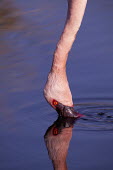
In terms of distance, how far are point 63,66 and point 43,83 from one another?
746 millimetres

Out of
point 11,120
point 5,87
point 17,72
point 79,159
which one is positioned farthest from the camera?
point 17,72

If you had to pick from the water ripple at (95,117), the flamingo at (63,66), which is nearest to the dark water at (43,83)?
the water ripple at (95,117)

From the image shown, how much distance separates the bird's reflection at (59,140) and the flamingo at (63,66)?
17 cm

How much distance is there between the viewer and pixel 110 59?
8.62 meters

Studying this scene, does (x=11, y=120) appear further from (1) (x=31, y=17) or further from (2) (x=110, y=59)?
(1) (x=31, y=17)

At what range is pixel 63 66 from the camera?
7.43m

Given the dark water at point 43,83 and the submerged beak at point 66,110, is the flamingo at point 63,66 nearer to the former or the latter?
the submerged beak at point 66,110

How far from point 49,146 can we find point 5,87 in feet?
5.01

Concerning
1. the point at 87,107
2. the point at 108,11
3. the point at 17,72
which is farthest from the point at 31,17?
the point at 87,107

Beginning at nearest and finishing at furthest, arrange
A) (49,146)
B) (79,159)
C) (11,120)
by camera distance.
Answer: (79,159)
(49,146)
(11,120)

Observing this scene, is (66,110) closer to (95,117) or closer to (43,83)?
(95,117)

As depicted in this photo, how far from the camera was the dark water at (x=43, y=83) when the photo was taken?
651cm

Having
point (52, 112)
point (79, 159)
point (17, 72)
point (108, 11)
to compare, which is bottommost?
point (79, 159)

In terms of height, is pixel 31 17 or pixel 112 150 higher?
pixel 31 17
